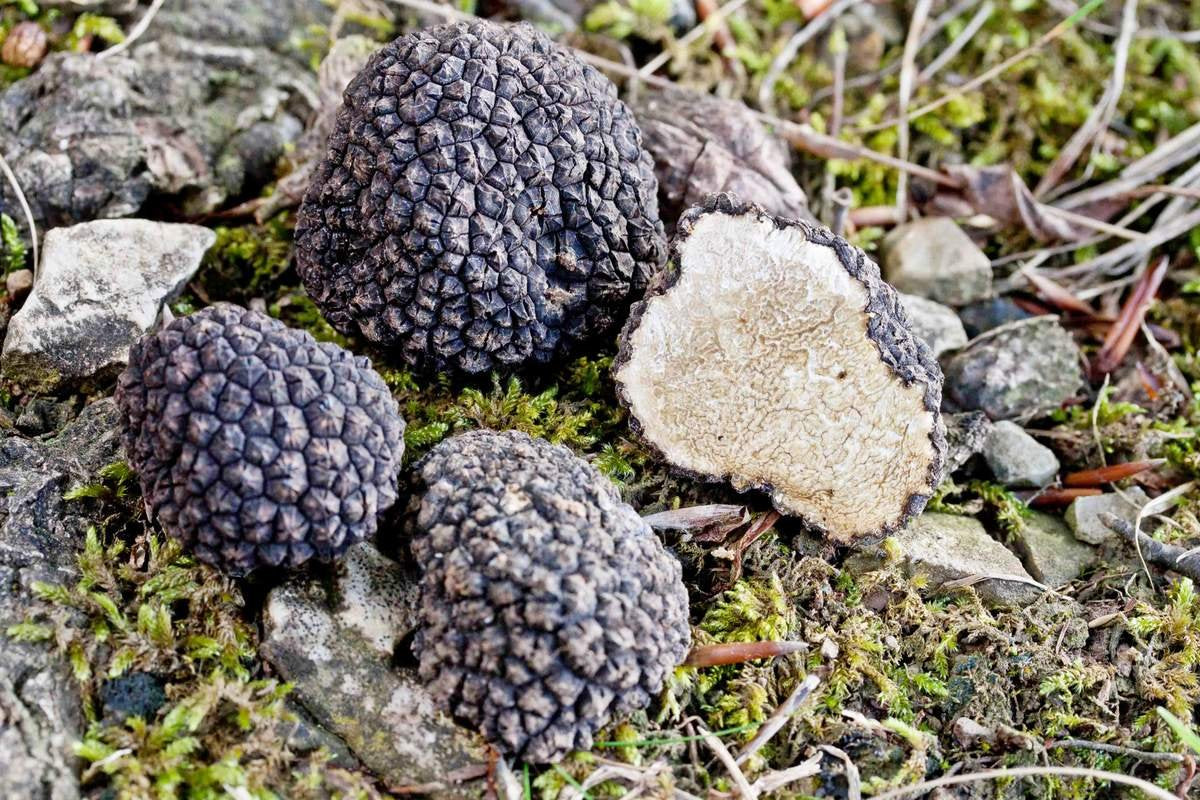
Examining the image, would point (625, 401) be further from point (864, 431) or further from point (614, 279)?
point (864, 431)

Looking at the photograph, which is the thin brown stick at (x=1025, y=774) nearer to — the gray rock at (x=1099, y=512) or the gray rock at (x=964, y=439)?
the gray rock at (x=1099, y=512)

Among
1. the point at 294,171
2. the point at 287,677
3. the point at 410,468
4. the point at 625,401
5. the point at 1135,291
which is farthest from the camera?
the point at 1135,291

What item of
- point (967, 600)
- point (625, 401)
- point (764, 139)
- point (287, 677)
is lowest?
point (287, 677)

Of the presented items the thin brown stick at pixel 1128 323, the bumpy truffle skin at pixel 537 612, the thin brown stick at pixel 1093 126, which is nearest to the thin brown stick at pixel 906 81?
the thin brown stick at pixel 1093 126

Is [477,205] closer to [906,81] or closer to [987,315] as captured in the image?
[987,315]

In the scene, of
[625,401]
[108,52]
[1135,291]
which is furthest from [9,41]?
[1135,291]

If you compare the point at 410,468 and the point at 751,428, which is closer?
the point at 410,468

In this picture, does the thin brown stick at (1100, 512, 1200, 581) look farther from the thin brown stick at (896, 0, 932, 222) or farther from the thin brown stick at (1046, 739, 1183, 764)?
the thin brown stick at (896, 0, 932, 222)
